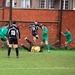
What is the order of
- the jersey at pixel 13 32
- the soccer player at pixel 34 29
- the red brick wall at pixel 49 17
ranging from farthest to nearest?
1. the red brick wall at pixel 49 17
2. the soccer player at pixel 34 29
3. the jersey at pixel 13 32

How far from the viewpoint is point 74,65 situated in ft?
65.0

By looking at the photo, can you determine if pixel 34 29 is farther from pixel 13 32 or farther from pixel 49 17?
pixel 13 32

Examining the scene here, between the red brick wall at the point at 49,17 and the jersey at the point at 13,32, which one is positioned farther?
the red brick wall at the point at 49,17

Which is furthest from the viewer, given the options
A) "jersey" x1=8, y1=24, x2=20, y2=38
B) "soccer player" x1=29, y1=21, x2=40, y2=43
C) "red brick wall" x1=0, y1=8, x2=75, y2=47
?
"red brick wall" x1=0, y1=8, x2=75, y2=47

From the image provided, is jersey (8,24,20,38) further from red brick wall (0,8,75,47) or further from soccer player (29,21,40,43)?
red brick wall (0,8,75,47)

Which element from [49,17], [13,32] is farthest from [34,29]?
[13,32]

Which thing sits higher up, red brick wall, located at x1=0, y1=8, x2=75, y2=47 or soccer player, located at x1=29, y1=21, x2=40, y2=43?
red brick wall, located at x1=0, y1=8, x2=75, y2=47

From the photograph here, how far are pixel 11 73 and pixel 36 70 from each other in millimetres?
1515

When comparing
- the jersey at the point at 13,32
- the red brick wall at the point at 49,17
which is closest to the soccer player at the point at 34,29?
the red brick wall at the point at 49,17

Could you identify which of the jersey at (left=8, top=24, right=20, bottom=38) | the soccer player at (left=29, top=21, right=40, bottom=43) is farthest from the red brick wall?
the jersey at (left=8, top=24, right=20, bottom=38)

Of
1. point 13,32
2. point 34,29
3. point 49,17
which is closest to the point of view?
point 13,32

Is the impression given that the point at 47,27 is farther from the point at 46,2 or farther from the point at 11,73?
the point at 46,2

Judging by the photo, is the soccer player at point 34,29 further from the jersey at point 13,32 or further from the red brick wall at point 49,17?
the jersey at point 13,32

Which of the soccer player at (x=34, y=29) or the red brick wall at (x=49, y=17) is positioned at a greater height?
the red brick wall at (x=49, y=17)
